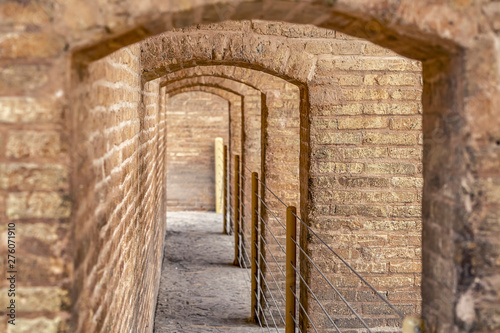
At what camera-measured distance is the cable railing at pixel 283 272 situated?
335 cm

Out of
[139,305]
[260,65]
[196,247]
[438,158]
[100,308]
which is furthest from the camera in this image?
[196,247]

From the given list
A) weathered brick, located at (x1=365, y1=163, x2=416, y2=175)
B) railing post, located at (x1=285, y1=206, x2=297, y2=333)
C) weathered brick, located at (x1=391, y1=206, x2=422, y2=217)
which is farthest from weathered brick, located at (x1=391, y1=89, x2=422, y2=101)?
railing post, located at (x1=285, y1=206, x2=297, y2=333)

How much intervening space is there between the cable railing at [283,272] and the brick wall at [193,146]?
277 cm

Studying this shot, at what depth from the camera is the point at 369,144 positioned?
352cm

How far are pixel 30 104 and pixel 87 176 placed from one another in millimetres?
309

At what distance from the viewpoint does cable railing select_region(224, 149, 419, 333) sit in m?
3.35

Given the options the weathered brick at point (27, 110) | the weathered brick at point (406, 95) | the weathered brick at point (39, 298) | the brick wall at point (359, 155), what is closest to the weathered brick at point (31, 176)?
the weathered brick at point (27, 110)

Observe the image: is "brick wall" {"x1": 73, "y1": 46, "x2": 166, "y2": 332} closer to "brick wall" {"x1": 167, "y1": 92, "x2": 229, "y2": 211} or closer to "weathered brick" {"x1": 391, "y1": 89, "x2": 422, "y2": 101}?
"weathered brick" {"x1": 391, "y1": 89, "x2": 422, "y2": 101}

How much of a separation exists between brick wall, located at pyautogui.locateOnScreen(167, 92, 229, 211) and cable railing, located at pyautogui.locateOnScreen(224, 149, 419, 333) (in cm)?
277

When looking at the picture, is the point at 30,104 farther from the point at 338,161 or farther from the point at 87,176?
the point at 338,161

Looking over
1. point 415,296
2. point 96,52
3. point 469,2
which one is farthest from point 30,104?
point 415,296

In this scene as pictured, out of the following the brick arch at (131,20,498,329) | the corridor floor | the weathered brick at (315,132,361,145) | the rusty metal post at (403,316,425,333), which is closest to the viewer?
the brick arch at (131,20,498,329)

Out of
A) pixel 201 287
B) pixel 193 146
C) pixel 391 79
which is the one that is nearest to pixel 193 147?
pixel 193 146

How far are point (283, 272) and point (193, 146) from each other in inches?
322
